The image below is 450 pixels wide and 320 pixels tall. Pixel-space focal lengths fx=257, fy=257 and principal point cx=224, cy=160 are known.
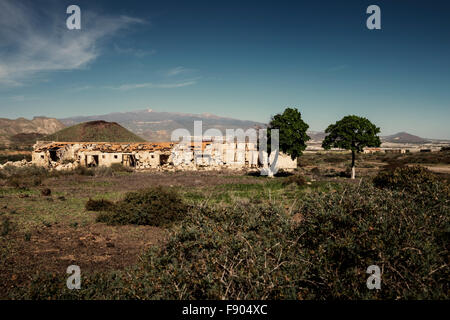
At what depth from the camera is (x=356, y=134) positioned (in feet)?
92.6

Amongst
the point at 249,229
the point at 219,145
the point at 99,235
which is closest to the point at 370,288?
the point at 249,229

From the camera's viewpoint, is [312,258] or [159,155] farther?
[159,155]

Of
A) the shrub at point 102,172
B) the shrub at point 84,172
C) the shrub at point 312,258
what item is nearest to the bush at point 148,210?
the shrub at point 312,258

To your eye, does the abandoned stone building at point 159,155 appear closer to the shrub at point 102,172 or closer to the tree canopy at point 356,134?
the shrub at point 102,172

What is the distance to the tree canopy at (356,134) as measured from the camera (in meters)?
27.9

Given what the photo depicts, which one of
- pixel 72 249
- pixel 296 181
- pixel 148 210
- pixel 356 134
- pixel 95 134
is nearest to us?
pixel 72 249

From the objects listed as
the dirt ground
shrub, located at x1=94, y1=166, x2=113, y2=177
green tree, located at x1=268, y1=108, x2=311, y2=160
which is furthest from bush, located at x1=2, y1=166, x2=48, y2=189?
green tree, located at x1=268, y1=108, x2=311, y2=160

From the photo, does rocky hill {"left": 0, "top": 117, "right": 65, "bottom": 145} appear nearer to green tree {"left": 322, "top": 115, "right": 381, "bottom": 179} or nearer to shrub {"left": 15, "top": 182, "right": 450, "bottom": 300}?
green tree {"left": 322, "top": 115, "right": 381, "bottom": 179}

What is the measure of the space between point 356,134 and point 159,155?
29292mm

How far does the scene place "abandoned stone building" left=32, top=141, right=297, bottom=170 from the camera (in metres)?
40.6

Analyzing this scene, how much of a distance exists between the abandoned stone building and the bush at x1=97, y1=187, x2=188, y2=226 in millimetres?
27122

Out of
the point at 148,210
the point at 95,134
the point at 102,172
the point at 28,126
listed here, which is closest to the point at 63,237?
the point at 148,210

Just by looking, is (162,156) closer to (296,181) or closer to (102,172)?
(102,172)
